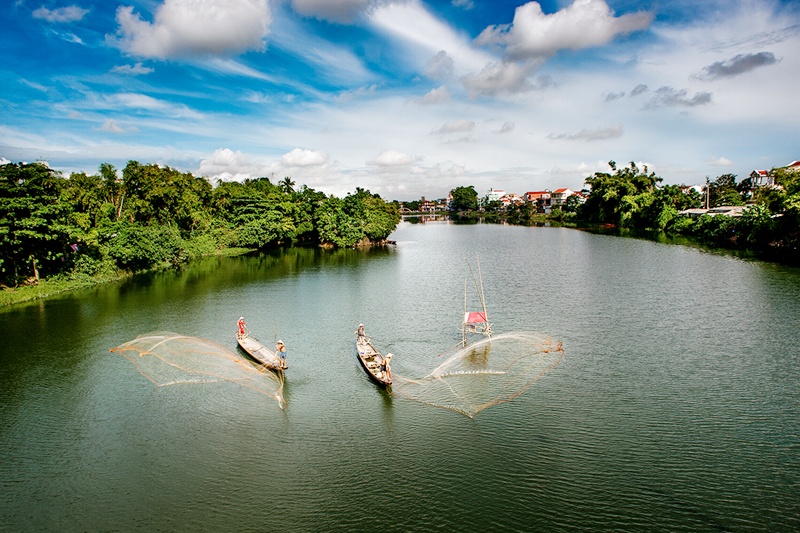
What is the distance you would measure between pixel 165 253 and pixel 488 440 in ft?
128

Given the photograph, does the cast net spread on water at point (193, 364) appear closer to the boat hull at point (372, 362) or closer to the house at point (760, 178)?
the boat hull at point (372, 362)

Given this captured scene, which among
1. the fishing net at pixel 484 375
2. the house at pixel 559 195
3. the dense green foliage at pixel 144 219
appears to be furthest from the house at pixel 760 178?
the fishing net at pixel 484 375

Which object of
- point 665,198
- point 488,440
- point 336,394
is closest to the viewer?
point 488,440

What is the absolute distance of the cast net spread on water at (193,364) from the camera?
1658 cm

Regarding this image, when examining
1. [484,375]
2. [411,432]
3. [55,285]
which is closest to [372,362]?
[484,375]

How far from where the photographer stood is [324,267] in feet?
143

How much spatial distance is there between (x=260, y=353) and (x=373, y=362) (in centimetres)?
470

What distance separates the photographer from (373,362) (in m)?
17.2

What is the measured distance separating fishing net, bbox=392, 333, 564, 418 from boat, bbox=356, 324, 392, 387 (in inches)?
21.5

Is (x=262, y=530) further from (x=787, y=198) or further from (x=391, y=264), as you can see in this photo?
(x=787, y=198)

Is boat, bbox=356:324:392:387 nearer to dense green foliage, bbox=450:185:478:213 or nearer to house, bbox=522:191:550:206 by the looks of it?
house, bbox=522:191:550:206

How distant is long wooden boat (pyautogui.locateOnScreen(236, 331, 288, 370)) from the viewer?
56.3 ft

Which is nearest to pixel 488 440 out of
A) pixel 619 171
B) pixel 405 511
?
pixel 405 511

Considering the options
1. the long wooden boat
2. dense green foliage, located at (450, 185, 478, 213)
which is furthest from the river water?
dense green foliage, located at (450, 185, 478, 213)
